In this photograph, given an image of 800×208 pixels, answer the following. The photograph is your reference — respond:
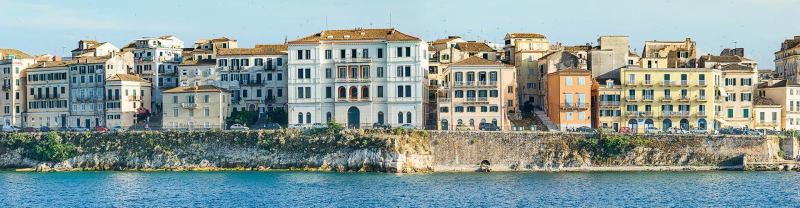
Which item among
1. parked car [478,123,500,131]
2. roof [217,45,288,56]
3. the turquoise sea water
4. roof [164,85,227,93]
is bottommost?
the turquoise sea water

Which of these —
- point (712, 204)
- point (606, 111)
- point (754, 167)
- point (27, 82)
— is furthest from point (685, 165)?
point (27, 82)

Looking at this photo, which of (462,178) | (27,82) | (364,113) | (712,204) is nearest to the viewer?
(712,204)

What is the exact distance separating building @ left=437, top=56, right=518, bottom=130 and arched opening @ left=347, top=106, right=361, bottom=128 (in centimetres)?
638

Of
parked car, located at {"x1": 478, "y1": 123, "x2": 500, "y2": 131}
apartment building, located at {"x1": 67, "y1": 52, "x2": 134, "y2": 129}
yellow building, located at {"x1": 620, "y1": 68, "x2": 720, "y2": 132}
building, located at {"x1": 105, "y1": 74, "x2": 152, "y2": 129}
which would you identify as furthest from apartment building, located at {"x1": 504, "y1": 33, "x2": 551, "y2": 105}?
apartment building, located at {"x1": 67, "y1": 52, "x2": 134, "y2": 129}

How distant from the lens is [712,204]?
68500 millimetres

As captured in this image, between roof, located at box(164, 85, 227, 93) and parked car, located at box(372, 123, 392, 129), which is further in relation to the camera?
roof, located at box(164, 85, 227, 93)

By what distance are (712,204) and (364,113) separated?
37418 millimetres

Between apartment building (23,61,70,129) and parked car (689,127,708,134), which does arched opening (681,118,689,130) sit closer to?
parked car (689,127,708,134)

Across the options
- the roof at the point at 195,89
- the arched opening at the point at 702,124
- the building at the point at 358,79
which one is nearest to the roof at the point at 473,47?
the building at the point at 358,79

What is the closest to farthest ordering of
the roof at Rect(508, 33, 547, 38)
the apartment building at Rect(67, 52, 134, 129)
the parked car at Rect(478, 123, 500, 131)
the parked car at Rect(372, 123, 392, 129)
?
the parked car at Rect(372, 123, 392, 129) < the parked car at Rect(478, 123, 500, 131) < the apartment building at Rect(67, 52, 134, 129) < the roof at Rect(508, 33, 547, 38)

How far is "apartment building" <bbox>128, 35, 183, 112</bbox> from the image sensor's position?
116688 mm

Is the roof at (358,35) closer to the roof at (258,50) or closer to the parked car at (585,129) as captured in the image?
the roof at (258,50)

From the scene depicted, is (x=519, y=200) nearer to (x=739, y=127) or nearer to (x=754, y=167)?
(x=754, y=167)

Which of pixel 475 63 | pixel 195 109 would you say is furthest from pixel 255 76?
pixel 475 63
